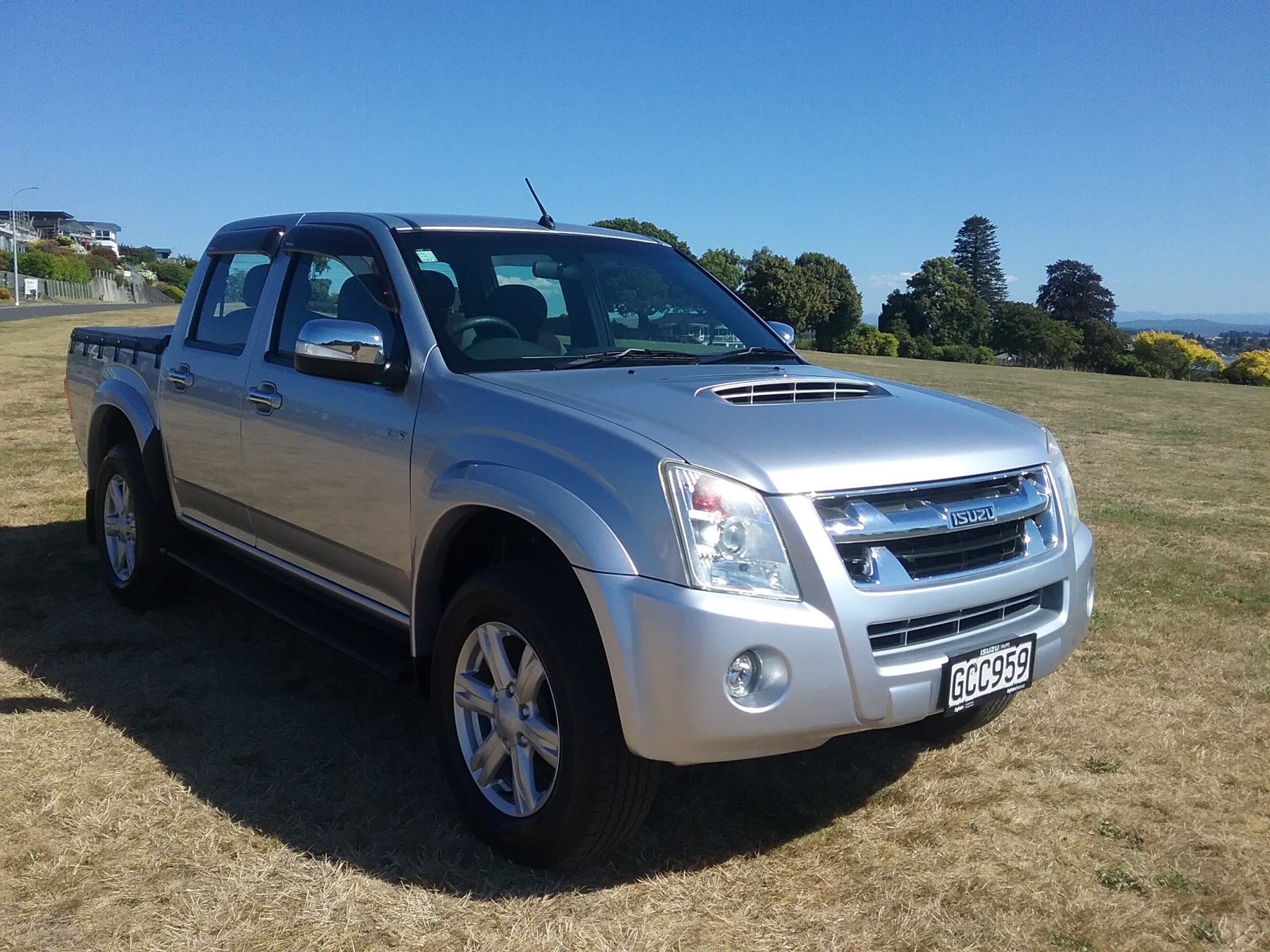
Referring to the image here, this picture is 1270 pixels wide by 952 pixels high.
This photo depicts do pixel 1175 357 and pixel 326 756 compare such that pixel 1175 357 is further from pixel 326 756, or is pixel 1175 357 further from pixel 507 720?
pixel 507 720

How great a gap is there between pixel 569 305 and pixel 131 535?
2.74 metres

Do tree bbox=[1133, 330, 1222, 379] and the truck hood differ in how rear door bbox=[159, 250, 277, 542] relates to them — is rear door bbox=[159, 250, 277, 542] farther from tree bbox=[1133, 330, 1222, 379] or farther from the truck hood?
tree bbox=[1133, 330, 1222, 379]

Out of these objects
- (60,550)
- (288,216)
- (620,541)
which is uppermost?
(288,216)

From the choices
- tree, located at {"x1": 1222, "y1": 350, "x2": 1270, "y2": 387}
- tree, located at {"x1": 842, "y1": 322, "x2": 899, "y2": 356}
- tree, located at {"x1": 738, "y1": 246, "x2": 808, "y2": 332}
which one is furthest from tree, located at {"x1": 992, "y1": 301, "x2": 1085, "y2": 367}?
tree, located at {"x1": 1222, "y1": 350, "x2": 1270, "y2": 387}

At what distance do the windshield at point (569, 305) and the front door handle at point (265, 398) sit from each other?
30.9 inches

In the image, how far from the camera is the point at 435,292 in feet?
12.7

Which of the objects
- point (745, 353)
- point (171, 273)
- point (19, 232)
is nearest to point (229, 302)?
point (745, 353)

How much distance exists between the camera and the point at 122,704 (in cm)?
437

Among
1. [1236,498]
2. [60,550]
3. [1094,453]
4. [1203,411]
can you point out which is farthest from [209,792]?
[1203,411]

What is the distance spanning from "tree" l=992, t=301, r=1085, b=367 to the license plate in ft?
221

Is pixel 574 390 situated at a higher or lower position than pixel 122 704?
higher

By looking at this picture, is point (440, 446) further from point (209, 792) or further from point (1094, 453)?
point (1094, 453)

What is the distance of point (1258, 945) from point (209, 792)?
123 inches

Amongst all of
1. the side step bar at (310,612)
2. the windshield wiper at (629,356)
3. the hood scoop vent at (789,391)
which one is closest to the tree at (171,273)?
the side step bar at (310,612)
